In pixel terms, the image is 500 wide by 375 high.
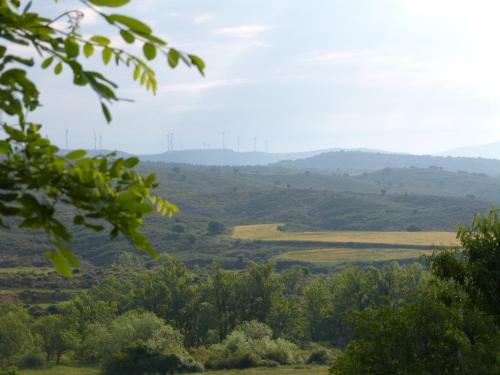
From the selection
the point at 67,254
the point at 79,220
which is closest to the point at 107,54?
the point at 79,220

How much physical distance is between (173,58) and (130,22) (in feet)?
0.87

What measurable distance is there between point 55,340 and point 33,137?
208 feet

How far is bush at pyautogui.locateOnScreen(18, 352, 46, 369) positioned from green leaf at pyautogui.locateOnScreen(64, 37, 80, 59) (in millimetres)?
57083

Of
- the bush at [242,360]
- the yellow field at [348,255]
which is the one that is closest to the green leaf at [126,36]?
the bush at [242,360]

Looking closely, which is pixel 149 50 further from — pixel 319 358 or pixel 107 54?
pixel 319 358

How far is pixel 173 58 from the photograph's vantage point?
2682 mm

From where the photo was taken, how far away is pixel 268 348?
50.3 metres

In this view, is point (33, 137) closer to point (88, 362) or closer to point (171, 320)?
point (88, 362)

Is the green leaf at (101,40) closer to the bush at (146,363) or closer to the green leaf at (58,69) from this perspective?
the green leaf at (58,69)

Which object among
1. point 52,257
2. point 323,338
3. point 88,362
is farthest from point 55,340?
point 52,257

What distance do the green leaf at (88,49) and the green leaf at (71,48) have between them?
6 centimetres

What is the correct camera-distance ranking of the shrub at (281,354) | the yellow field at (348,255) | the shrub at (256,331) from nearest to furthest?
the shrub at (281,354), the shrub at (256,331), the yellow field at (348,255)

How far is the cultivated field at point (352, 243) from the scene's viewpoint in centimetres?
12250

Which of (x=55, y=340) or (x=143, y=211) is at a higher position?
(x=143, y=211)
